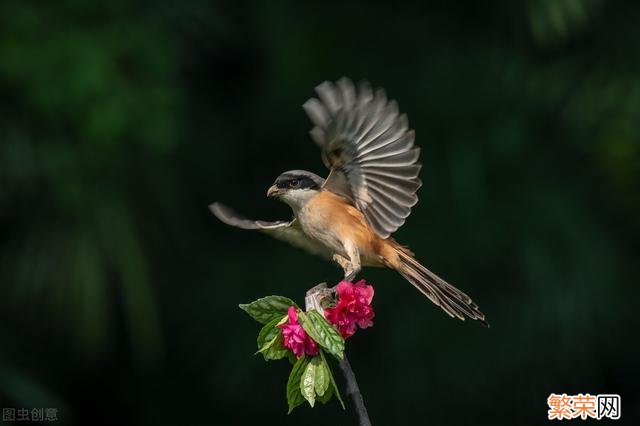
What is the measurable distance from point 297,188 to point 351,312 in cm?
61

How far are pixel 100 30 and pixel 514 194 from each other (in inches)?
90.6

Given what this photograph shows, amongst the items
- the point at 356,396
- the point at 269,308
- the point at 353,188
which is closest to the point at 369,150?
the point at 353,188

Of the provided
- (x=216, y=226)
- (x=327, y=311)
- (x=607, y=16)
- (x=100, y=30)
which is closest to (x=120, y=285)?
(x=216, y=226)

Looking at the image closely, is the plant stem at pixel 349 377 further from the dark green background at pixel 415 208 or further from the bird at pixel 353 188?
the dark green background at pixel 415 208

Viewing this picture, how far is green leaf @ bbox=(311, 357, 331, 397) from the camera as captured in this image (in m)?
1.83

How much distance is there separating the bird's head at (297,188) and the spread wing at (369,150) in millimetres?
32

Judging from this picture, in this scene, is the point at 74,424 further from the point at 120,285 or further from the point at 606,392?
the point at 606,392

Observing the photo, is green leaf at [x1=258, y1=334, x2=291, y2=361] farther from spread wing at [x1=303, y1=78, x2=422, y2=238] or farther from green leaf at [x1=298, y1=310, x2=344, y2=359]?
spread wing at [x1=303, y1=78, x2=422, y2=238]

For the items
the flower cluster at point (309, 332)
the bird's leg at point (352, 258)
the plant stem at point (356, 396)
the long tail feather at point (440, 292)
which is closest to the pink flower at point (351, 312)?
the flower cluster at point (309, 332)

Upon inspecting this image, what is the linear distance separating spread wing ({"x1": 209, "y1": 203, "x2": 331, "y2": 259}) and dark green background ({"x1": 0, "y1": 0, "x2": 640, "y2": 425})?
13.1ft

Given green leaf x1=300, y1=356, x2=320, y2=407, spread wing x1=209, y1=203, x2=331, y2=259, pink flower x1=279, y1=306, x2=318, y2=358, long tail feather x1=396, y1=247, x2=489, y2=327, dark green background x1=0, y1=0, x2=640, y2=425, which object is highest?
dark green background x1=0, y1=0, x2=640, y2=425

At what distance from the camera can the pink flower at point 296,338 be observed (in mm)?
1851

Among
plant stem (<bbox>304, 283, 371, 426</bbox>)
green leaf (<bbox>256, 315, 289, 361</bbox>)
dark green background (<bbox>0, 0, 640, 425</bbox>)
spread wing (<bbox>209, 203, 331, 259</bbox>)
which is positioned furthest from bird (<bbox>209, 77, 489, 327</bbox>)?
dark green background (<bbox>0, 0, 640, 425</bbox>)

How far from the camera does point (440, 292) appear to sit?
2.49 metres
